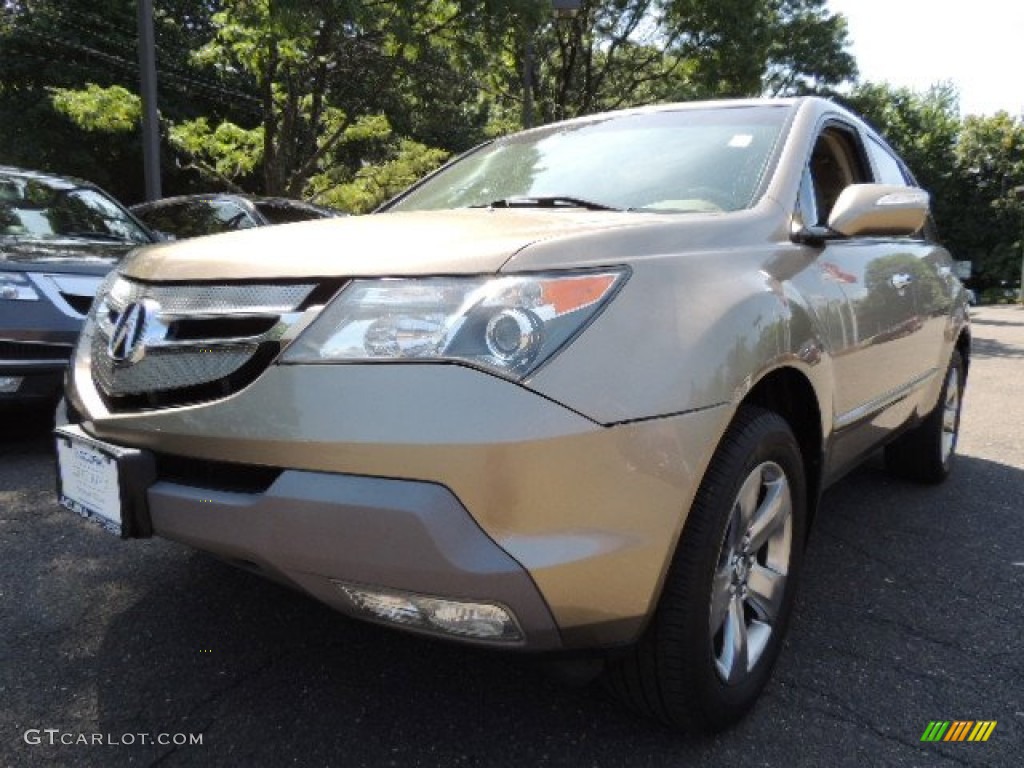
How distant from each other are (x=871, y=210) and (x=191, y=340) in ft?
6.03

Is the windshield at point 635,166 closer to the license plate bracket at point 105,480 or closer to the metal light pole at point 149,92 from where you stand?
the license plate bracket at point 105,480

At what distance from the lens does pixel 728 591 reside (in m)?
2.01

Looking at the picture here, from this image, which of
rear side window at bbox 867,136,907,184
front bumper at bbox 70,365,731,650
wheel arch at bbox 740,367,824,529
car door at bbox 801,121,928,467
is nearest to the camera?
front bumper at bbox 70,365,731,650

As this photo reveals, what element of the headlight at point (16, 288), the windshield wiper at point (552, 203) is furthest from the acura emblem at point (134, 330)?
the headlight at point (16, 288)

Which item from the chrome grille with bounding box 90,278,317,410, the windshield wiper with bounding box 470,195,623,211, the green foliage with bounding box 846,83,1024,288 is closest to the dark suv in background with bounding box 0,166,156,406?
the chrome grille with bounding box 90,278,317,410

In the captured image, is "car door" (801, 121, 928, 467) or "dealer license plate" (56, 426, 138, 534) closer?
"dealer license plate" (56, 426, 138, 534)

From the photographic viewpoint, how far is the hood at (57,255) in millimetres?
4203

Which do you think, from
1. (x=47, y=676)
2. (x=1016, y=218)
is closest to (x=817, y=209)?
(x=47, y=676)

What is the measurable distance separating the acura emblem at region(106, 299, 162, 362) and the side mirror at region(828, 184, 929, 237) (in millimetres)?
1820

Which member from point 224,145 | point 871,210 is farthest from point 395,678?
point 224,145

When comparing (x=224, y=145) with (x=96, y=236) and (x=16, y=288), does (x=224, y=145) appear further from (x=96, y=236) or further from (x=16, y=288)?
(x=16, y=288)

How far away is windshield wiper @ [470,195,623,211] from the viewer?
7.82ft

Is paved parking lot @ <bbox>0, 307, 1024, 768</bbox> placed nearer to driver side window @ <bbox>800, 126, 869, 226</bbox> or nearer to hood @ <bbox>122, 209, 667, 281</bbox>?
hood @ <bbox>122, 209, 667, 281</bbox>

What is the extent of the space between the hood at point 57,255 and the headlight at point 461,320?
10.6 ft
